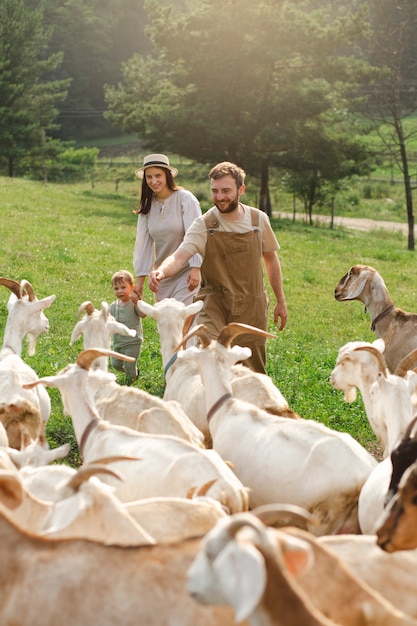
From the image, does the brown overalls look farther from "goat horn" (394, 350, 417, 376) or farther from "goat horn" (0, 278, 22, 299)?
"goat horn" (394, 350, 417, 376)

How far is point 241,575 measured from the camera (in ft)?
7.13

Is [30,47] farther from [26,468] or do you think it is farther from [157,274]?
[26,468]

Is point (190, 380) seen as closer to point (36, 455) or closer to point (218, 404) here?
point (218, 404)

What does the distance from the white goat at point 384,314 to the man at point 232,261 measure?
180cm

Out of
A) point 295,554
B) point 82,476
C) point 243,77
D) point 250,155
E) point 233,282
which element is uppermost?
point 243,77

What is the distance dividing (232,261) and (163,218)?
1.01 meters

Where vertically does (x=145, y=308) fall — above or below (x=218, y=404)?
above

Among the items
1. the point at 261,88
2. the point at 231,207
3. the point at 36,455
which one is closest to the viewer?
the point at 36,455

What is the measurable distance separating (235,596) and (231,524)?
19 centimetres

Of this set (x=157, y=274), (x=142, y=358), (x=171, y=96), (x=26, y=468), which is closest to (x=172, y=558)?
(x=26, y=468)

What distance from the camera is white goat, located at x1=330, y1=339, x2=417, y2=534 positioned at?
4.73 meters

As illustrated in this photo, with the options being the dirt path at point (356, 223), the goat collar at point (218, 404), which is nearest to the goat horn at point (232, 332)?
the goat collar at point (218, 404)

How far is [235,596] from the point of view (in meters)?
2.18

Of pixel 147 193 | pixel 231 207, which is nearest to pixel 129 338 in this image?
pixel 147 193
